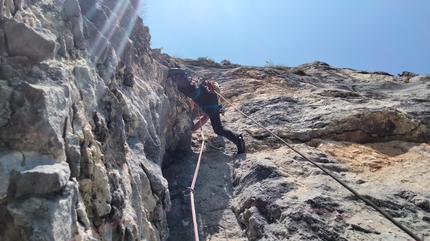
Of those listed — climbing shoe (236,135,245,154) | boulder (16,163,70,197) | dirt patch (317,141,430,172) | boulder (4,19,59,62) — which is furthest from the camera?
climbing shoe (236,135,245,154)

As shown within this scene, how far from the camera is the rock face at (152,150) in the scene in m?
1.80

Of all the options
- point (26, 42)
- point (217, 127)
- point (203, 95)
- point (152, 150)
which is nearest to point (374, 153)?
point (217, 127)

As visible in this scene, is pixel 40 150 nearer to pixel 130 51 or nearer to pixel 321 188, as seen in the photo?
pixel 130 51

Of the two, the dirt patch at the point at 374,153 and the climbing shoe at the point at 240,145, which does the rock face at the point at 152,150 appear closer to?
the dirt patch at the point at 374,153

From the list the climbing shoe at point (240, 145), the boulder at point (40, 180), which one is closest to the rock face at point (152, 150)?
the boulder at point (40, 180)

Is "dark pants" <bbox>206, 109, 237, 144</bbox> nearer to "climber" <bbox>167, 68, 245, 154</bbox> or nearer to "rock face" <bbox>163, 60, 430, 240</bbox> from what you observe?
"climber" <bbox>167, 68, 245, 154</bbox>

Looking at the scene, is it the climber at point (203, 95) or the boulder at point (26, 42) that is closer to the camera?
the boulder at point (26, 42)

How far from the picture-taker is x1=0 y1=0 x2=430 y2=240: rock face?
1.80 metres

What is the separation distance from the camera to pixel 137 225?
262cm

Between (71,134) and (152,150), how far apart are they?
1.82m

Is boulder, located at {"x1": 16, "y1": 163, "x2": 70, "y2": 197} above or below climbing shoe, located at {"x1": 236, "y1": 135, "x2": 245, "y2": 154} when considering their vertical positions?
below

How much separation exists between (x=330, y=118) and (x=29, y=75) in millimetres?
5092

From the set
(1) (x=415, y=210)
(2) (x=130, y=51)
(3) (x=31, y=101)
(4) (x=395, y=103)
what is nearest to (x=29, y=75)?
(3) (x=31, y=101)

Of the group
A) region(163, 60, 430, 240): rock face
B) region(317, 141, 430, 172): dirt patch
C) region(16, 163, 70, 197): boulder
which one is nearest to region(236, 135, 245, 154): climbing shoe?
region(163, 60, 430, 240): rock face
